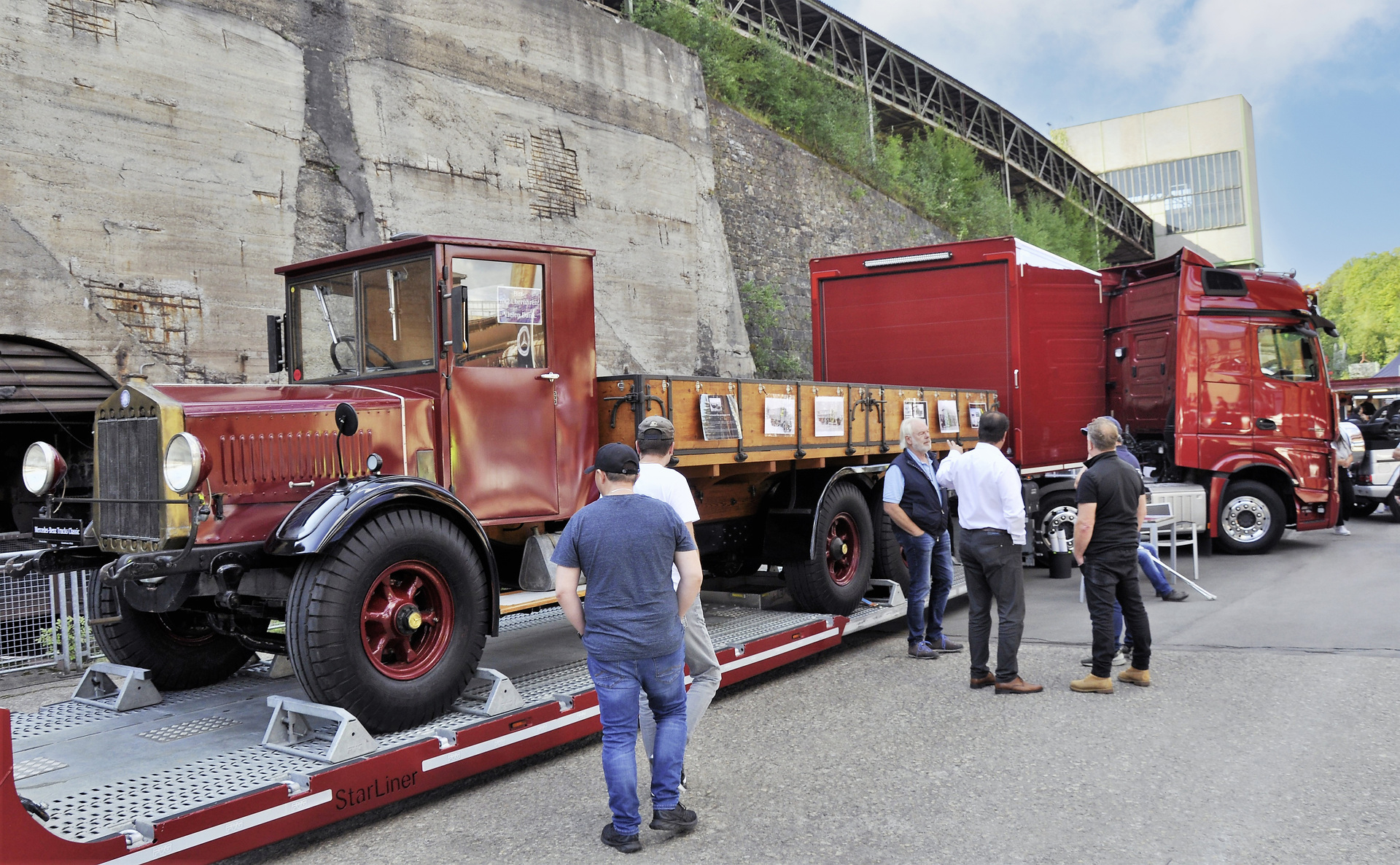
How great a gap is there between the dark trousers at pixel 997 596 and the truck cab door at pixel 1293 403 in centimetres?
723

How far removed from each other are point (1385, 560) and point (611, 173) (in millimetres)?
11890

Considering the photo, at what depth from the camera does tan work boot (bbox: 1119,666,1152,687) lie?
20.4ft

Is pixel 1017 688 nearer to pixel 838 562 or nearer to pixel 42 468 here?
pixel 838 562

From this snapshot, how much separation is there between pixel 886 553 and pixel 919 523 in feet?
4.50

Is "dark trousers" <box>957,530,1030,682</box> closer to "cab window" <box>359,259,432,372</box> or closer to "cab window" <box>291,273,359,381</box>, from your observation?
"cab window" <box>359,259,432,372</box>

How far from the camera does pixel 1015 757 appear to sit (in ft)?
16.1

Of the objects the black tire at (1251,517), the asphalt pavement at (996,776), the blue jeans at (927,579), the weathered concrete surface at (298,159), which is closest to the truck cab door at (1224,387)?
the black tire at (1251,517)

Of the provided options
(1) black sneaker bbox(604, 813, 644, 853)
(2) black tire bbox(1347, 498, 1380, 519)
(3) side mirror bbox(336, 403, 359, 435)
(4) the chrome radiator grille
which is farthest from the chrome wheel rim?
(4) the chrome radiator grille

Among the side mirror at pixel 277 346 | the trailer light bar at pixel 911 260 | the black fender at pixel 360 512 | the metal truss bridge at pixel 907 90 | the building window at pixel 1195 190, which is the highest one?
the building window at pixel 1195 190

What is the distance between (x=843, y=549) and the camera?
7.86 meters

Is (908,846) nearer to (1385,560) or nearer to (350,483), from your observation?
(350,483)

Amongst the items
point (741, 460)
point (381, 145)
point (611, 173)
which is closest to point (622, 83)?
point (611, 173)

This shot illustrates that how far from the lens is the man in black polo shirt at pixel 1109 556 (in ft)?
20.1

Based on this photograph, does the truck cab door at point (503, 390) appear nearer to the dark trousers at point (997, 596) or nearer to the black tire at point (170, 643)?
the black tire at point (170, 643)
